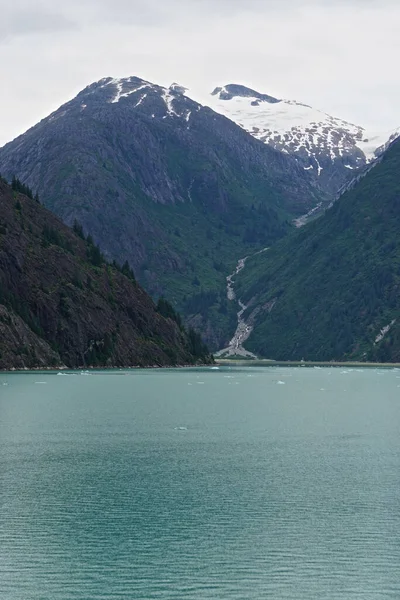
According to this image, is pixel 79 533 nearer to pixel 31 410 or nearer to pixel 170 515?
pixel 170 515

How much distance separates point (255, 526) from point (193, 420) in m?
72.8

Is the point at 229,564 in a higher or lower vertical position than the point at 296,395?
higher

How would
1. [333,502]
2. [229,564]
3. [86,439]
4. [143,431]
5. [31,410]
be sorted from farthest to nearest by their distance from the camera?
[31,410] < [143,431] < [86,439] < [333,502] < [229,564]

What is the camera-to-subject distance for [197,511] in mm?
64250

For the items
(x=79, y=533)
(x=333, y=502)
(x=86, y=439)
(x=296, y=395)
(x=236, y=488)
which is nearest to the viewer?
(x=79, y=533)

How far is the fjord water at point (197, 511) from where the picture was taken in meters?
48.4

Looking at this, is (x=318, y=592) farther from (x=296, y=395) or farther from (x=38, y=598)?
(x=296, y=395)

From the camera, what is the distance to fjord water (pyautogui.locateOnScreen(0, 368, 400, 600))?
4841 cm

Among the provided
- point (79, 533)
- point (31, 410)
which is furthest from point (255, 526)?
point (31, 410)

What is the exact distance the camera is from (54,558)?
5228 centimetres

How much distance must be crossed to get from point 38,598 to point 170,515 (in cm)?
1859

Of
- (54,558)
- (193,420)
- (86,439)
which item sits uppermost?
(54,558)

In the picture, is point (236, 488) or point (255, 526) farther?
point (236, 488)

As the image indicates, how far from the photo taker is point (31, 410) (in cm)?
14250
